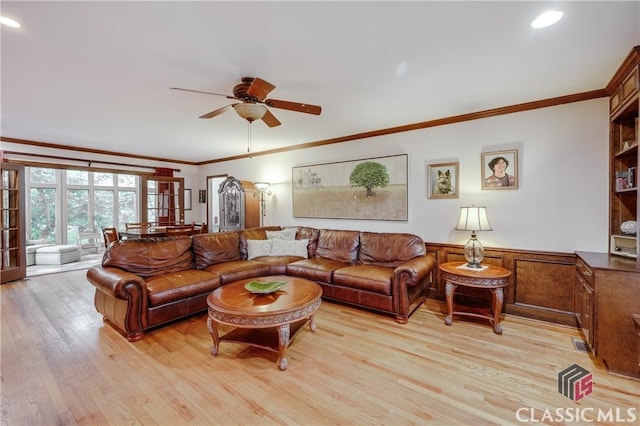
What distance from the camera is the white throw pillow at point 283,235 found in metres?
4.92

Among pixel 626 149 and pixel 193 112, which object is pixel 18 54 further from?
pixel 626 149

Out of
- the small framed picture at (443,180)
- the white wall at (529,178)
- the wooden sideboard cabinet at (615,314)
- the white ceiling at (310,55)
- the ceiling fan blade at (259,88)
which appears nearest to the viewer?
the white ceiling at (310,55)

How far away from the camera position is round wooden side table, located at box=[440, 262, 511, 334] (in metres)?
2.92

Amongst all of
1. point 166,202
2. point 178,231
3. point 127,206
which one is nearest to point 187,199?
point 166,202

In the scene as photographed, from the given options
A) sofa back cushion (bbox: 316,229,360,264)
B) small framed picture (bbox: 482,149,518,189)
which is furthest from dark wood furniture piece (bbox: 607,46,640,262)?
sofa back cushion (bbox: 316,229,360,264)

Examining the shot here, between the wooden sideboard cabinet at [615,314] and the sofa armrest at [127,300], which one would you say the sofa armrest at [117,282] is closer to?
the sofa armrest at [127,300]

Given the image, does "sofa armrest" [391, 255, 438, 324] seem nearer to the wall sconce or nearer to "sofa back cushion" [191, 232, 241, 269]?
"sofa back cushion" [191, 232, 241, 269]

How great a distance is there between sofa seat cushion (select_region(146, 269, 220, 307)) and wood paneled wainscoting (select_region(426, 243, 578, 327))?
3.31 metres

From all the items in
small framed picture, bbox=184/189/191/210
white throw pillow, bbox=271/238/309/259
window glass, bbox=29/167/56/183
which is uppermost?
window glass, bbox=29/167/56/183

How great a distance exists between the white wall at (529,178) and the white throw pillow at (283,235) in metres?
1.60

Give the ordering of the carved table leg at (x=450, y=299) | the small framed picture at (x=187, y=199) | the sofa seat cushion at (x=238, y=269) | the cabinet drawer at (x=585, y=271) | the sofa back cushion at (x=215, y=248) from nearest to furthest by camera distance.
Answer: the cabinet drawer at (x=585, y=271) → the carved table leg at (x=450, y=299) → the sofa seat cushion at (x=238, y=269) → the sofa back cushion at (x=215, y=248) → the small framed picture at (x=187, y=199)

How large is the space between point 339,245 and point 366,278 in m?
1.06

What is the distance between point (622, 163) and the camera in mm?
2838

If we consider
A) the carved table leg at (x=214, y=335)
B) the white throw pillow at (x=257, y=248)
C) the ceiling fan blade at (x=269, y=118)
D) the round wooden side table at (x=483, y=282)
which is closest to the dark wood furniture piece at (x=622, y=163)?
the round wooden side table at (x=483, y=282)
